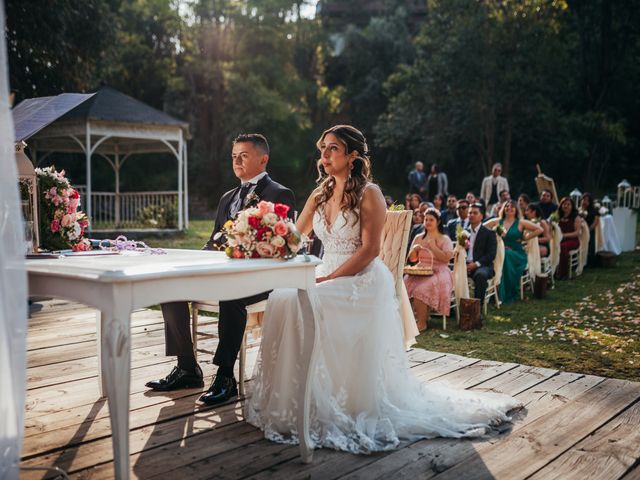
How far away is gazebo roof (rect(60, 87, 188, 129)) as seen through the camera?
51.4ft

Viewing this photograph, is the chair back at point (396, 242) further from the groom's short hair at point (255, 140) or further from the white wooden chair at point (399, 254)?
the groom's short hair at point (255, 140)

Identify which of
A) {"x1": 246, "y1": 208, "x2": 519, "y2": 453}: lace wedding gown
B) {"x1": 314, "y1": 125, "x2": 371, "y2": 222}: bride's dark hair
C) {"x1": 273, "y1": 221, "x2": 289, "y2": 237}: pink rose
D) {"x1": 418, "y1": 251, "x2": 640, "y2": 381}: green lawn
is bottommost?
{"x1": 418, "y1": 251, "x2": 640, "y2": 381}: green lawn

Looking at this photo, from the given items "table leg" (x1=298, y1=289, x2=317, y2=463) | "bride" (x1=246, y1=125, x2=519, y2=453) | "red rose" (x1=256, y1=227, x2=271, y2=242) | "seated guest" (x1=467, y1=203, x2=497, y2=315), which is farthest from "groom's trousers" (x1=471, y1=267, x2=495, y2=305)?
"red rose" (x1=256, y1=227, x2=271, y2=242)

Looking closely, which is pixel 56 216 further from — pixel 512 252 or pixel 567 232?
pixel 567 232

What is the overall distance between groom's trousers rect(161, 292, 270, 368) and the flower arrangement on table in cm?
80

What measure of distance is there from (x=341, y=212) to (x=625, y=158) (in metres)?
26.2

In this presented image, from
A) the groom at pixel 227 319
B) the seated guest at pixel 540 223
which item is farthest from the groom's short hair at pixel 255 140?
the seated guest at pixel 540 223

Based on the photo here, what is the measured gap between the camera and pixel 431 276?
7383 mm

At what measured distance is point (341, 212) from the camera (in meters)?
4.07

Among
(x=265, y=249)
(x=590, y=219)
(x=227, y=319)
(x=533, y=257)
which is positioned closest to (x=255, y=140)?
(x=227, y=319)

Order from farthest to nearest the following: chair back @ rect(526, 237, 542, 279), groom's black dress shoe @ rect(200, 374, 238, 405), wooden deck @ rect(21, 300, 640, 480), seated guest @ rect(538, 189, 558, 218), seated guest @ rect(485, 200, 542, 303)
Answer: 1. seated guest @ rect(538, 189, 558, 218)
2. chair back @ rect(526, 237, 542, 279)
3. seated guest @ rect(485, 200, 542, 303)
4. groom's black dress shoe @ rect(200, 374, 238, 405)
5. wooden deck @ rect(21, 300, 640, 480)

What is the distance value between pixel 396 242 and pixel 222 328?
1.40 meters

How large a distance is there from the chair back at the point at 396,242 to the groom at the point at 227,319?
2.38 ft

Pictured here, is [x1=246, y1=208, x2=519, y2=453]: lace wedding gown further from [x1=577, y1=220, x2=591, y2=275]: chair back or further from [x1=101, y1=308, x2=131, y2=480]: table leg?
[x1=577, y1=220, x2=591, y2=275]: chair back
